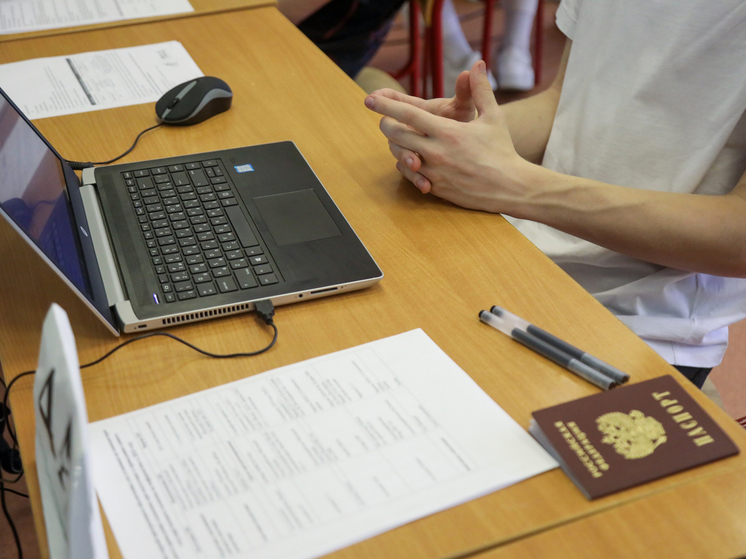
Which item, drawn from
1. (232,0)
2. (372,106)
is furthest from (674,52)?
(232,0)

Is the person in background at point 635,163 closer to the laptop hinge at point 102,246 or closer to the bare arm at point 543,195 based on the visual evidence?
the bare arm at point 543,195

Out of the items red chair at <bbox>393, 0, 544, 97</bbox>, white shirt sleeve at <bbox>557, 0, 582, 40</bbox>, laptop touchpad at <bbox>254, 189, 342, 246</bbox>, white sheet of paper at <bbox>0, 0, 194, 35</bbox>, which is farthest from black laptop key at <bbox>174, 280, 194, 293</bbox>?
red chair at <bbox>393, 0, 544, 97</bbox>

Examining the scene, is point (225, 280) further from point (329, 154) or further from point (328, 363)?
point (329, 154)

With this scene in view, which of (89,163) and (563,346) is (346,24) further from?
(563,346)

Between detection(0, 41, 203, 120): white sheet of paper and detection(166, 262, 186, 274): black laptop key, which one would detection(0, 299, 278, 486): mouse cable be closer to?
detection(166, 262, 186, 274): black laptop key

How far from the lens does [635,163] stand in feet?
3.28

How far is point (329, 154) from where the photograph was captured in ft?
3.24

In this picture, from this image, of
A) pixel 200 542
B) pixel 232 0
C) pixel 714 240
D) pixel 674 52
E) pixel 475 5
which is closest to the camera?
pixel 200 542

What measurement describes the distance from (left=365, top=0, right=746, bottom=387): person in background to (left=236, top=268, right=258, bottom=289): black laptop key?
280mm

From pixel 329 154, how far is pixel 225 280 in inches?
13.8

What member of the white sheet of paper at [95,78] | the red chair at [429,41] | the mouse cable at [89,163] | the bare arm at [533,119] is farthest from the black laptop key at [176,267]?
the red chair at [429,41]

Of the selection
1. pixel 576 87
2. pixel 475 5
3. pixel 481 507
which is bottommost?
pixel 475 5

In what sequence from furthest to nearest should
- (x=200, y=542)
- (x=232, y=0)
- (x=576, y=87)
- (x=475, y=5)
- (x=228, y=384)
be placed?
(x=475, y=5)
(x=232, y=0)
(x=576, y=87)
(x=228, y=384)
(x=200, y=542)

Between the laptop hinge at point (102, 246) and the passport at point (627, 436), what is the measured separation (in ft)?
1.42
